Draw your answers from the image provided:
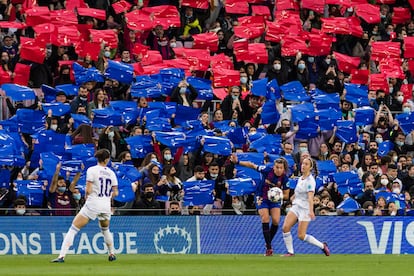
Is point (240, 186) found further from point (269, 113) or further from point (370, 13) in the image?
point (370, 13)

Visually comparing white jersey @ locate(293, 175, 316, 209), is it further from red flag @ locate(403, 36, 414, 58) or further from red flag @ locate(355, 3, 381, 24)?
red flag @ locate(355, 3, 381, 24)

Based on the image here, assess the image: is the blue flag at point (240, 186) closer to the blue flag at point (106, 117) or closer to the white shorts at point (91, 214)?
the blue flag at point (106, 117)

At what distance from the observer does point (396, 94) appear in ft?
114

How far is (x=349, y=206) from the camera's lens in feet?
97.3

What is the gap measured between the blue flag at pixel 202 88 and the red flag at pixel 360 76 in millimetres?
4574

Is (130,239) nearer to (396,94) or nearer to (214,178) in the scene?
(214,178)

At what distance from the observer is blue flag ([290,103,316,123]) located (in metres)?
32.0

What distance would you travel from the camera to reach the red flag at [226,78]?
33.2 meters

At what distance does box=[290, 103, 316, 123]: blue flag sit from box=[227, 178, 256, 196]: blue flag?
10.7ft

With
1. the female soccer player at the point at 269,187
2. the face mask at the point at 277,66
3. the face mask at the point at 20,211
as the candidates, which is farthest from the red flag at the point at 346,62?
the face mask at the point at 20,211

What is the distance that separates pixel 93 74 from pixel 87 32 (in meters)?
2.87

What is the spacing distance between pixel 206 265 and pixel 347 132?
32.8ft

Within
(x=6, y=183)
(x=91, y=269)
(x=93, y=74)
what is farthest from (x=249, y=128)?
(x=91, y=269)

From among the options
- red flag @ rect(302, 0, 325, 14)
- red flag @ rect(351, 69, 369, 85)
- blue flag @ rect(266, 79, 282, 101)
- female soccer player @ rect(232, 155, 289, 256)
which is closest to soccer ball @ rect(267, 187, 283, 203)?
female soccer player @ rect(232, 155, 289, 256)
